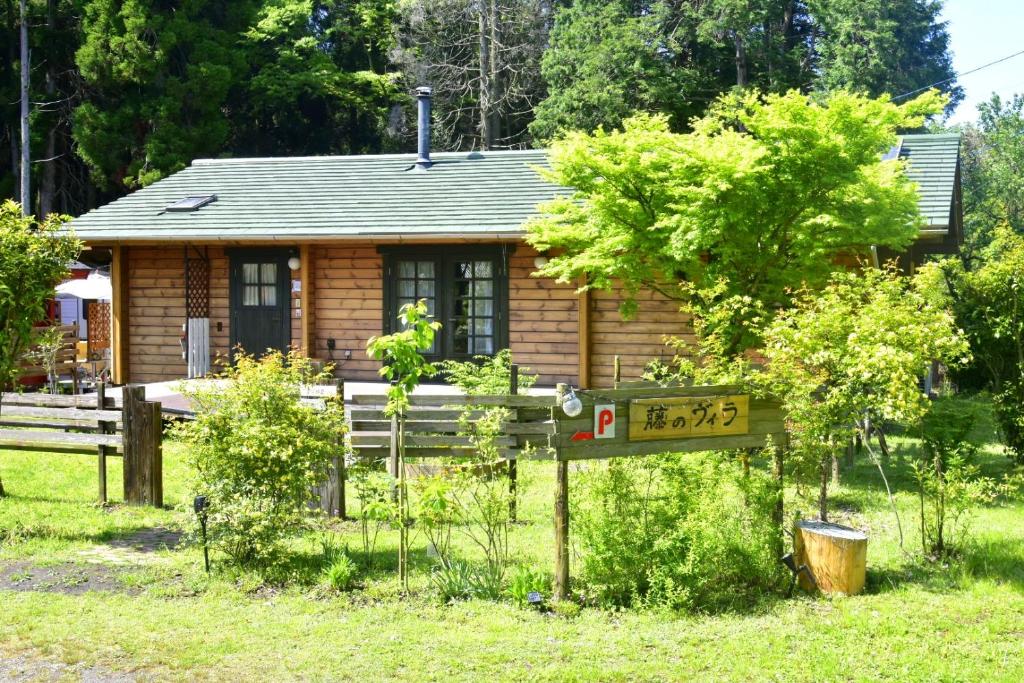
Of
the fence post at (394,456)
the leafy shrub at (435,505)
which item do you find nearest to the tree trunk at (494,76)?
the fence post at (394,456)

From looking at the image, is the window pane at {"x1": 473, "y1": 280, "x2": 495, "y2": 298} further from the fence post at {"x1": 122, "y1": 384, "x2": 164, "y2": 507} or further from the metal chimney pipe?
the fence post at {"x1": 122, "y1": 384, "x2": 164, "y2": 507}

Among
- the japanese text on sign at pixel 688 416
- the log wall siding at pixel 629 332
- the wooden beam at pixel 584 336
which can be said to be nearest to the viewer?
the japanese text on sign at pixel 688 416

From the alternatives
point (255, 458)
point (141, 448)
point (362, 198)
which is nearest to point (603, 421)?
point (255, 458)

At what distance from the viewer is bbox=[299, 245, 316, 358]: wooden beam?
671 inches

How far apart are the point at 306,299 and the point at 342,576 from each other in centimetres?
1063

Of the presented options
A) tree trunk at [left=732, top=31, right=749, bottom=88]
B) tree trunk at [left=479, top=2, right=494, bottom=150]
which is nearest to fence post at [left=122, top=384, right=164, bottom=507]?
tree trunk at [left=479, top=2, right=494, bottom=150]

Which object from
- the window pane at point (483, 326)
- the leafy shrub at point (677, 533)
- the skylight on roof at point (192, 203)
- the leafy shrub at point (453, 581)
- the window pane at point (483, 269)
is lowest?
the leafy shrub at point (453, 581)

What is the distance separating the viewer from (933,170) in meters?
16.3

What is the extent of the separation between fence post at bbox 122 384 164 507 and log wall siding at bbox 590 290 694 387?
26.2 ft

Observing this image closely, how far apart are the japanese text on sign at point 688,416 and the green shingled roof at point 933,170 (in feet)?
24.7

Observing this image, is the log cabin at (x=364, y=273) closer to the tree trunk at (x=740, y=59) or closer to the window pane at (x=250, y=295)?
the window pane at (x=250, y=295)

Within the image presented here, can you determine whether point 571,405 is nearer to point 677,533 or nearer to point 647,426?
point 647,426

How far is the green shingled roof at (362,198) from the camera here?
16328mm

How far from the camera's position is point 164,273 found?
18094 mm
